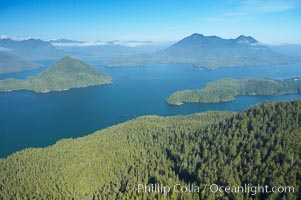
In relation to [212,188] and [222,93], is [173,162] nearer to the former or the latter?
[212,188]

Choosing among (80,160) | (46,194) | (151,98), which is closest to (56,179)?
(46,194)

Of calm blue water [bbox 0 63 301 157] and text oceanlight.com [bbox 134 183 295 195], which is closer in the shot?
text oceanlight.com [bbox 134 183 295 195]

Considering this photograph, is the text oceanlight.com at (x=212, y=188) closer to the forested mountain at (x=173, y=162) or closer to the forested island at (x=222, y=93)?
the forested mountain at (x=173, y=162)

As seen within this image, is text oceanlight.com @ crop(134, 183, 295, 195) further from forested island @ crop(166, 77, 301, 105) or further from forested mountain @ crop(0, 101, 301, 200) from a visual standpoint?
forested island @ crop(166, 77, 301, 105)

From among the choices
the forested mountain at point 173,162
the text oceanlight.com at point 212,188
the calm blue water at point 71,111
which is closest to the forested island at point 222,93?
the calm blue water at point 71,111

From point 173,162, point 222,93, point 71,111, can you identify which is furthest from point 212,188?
point 222,93

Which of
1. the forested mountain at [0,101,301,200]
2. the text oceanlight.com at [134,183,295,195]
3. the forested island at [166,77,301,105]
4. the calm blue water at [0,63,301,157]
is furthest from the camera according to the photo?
the forested island at [166,77,301,105]

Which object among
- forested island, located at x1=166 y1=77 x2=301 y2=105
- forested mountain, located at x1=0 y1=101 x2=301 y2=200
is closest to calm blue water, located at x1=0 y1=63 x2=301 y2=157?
forested island, located at x1=166 y1=77 x2=301 y2=105
